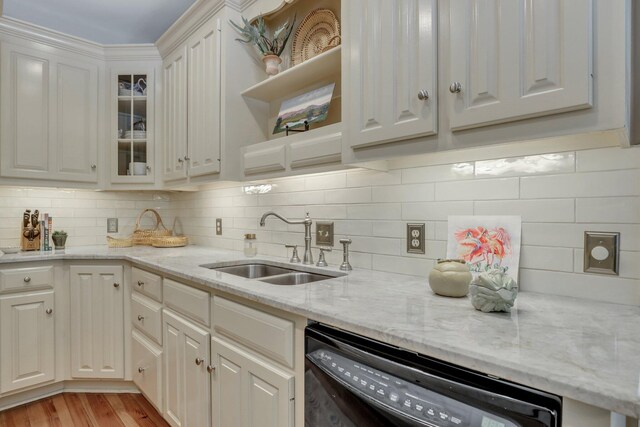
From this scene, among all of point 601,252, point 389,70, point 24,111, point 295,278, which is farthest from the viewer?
point 24,111

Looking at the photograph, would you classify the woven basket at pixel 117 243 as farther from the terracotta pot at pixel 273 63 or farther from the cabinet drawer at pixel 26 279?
the terracotta pot at pixel 273 63

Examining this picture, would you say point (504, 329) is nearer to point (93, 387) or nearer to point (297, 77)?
point (297, 77)

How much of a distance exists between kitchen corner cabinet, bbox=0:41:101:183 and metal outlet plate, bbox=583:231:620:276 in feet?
10.00

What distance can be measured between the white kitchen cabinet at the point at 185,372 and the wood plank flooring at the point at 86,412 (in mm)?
378

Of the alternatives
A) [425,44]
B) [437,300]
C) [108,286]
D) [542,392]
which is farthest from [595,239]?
[108,286]

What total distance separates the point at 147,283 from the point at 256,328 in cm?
109

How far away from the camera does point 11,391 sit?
2102mm

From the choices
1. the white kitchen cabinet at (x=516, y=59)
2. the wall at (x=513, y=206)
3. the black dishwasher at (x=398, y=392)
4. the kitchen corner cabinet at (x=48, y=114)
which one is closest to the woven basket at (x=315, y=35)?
the wall at (x=513, y=206)

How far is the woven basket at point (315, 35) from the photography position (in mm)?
1784

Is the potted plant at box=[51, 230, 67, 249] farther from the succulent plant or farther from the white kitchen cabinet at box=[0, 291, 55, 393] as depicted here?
the succulent plant

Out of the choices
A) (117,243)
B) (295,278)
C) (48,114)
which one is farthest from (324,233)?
(48,114)

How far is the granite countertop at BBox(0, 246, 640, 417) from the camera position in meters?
0.57

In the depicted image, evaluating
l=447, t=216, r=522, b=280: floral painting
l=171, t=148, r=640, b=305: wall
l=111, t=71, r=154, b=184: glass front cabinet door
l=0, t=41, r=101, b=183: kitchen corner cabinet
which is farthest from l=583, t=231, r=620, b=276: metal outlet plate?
l=0, t=41, r=101, b=183: kitchen corner cabinet

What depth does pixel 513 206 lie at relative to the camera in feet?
4.00
